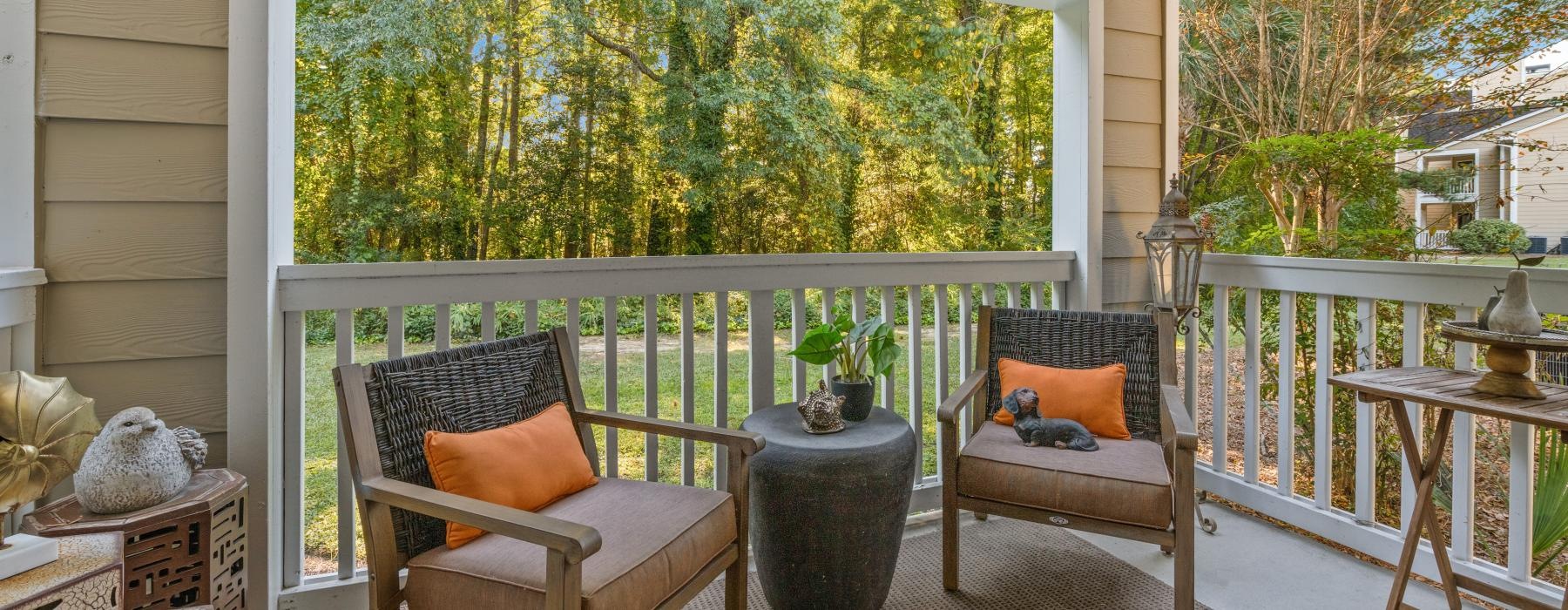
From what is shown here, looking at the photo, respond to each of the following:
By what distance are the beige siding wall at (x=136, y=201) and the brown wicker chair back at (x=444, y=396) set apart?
571 millimetres

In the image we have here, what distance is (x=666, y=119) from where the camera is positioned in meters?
4.98

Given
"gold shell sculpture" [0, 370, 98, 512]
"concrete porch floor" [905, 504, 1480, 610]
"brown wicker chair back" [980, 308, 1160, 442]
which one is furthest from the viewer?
"brown wicker chair back" [980, 308, 1160, 442]

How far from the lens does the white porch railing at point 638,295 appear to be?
1935mm

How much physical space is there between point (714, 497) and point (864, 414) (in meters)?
0.59

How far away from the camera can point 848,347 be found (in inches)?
87.0

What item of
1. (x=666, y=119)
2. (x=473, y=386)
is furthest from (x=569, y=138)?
(x=473, y=386)

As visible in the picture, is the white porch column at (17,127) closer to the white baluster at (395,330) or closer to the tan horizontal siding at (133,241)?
the tan horizontal siding at (133,241)

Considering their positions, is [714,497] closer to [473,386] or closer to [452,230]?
[473,386]

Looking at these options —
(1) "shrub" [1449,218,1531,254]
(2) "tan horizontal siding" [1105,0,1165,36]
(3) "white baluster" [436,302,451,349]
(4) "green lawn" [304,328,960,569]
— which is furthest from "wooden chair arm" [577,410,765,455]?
(1) "shrub" [1449,218,1531,254]

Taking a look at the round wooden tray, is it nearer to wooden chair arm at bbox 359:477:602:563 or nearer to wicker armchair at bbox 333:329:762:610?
wicker armchair at bbox 333:329:762:610

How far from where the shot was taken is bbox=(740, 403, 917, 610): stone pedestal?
6.05ft

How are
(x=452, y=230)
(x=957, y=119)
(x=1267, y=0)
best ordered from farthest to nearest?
(x=957, y=119), (x=452, y=230), (x=1267, y=0)

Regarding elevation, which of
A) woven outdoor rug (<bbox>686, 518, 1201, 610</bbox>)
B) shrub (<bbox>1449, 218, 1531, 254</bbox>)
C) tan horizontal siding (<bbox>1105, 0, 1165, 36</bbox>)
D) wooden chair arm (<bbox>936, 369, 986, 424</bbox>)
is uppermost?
tan horizontal siding (<bbox>1105, 0, 1165, 36</bbox>)

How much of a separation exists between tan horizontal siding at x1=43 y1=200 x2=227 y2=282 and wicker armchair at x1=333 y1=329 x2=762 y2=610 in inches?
23.9
